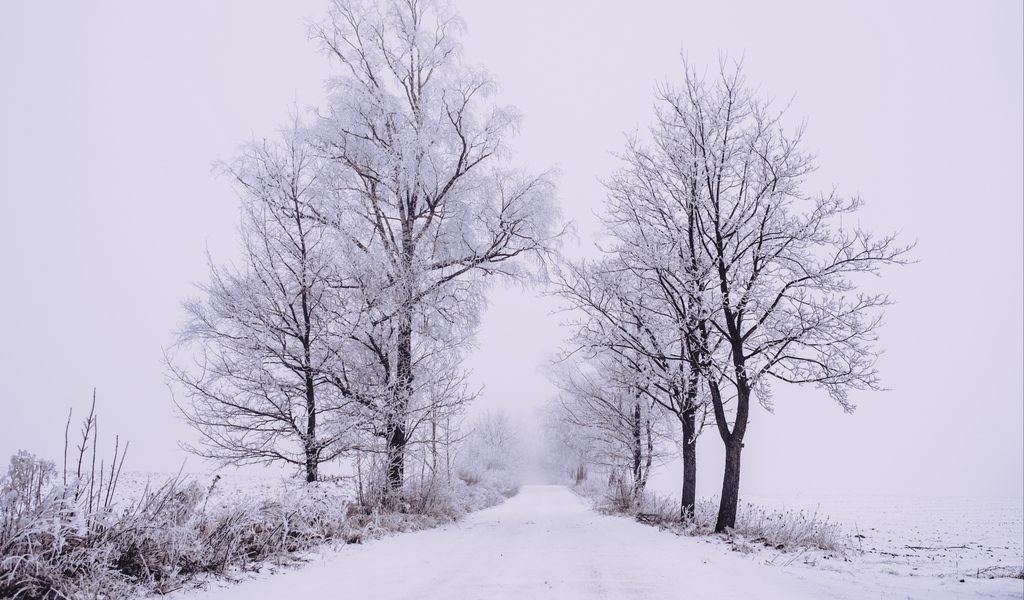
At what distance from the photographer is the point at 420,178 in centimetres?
1068

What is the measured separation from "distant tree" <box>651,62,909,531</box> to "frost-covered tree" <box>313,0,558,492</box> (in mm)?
3407

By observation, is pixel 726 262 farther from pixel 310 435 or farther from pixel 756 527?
pixel 310 435

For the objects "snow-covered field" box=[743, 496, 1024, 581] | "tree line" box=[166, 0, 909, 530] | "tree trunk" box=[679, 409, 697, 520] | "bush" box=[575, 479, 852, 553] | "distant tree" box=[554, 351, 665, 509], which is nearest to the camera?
"snow-covered field" box=[743, 496, 1024, 581]

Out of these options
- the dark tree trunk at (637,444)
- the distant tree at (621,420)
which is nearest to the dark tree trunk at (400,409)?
the distant tree at (621,420)

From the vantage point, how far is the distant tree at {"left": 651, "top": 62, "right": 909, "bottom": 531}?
315 inches

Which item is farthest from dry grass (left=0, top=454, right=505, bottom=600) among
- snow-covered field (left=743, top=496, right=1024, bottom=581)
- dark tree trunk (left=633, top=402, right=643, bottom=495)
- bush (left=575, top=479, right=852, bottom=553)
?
dark tree trunk (left=633, top=402, right=643, bottom=495)

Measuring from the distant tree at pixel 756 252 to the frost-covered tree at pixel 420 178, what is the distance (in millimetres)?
3407

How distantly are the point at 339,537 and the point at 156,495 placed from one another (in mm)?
2929

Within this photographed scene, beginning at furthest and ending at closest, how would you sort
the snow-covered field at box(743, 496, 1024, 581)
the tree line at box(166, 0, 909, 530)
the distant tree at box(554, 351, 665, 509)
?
the distant tree at box(554, 351, 665, 509), the tree line at box(166, 0, 909, 530), the snow-covered field at box(743, 496, 1024, 581)

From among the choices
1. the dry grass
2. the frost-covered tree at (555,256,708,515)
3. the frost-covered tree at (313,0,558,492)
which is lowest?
the dry grass

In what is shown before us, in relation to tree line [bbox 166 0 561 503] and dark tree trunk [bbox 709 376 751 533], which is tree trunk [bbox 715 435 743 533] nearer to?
dark tree trunk [bbox 709 376 751 533]

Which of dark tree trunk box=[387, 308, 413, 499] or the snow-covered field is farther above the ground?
dark tree trunk box=[387, 308, 413, 499]

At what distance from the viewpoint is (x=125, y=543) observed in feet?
11.6

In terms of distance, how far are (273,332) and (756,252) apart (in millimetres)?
8447
